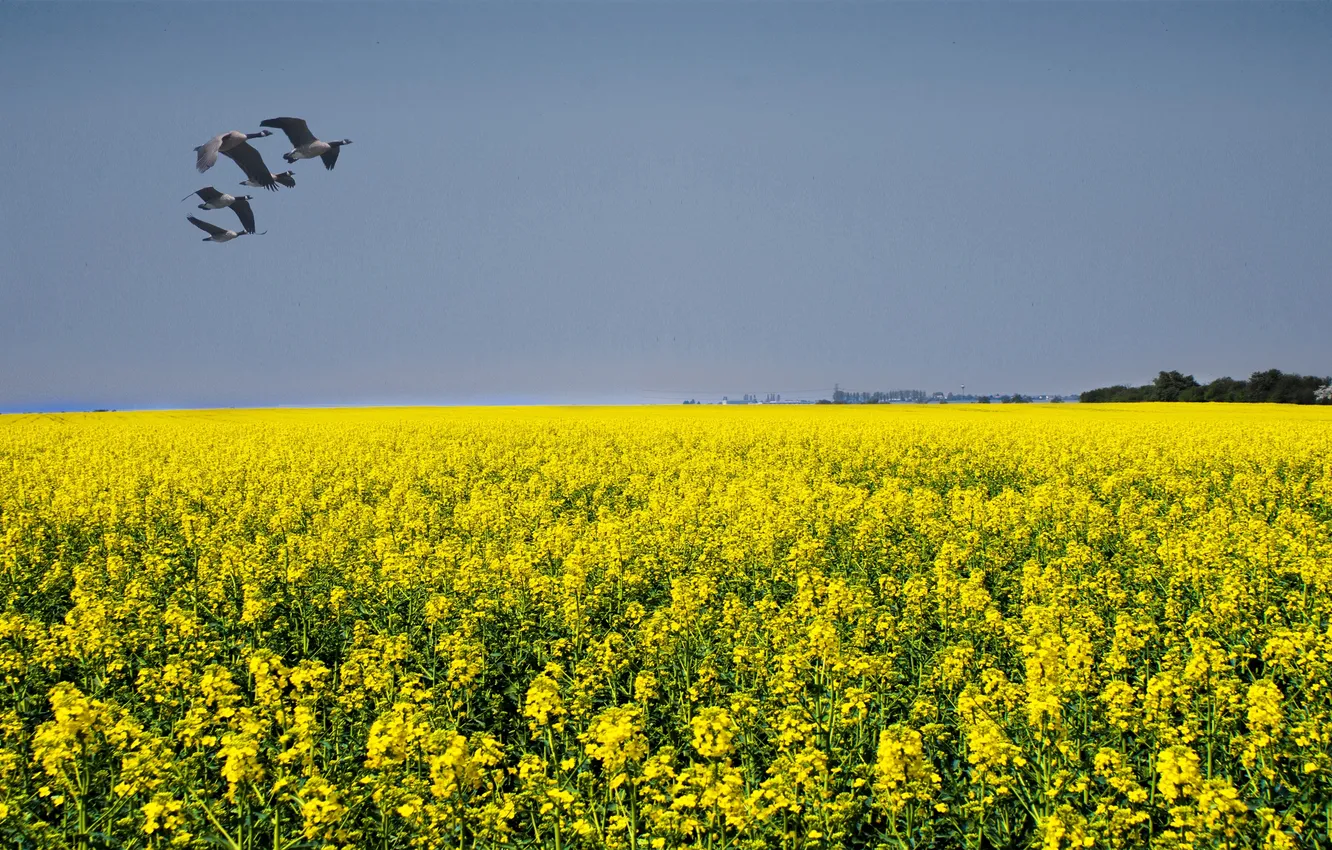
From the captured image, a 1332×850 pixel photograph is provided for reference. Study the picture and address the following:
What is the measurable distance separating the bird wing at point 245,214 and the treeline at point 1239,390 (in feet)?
272

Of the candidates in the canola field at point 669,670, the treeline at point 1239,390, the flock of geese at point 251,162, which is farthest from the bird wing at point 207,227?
the treeline at point 1239,390

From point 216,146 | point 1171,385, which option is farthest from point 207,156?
point 1171,385

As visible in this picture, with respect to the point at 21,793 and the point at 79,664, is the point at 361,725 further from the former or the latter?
the point at 79,664

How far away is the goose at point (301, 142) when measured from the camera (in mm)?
13232

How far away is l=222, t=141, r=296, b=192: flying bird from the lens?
12703 mm

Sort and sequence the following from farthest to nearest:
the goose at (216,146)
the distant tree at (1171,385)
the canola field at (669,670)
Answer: the distant tree at (1171,385) < the goose at (216,146) < the canola field at (669,670)

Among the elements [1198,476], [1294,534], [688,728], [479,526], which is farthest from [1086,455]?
[688,728]

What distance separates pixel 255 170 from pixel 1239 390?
8980cm

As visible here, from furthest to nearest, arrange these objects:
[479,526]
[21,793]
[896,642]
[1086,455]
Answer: [1086,455], [479,526], [896,642], [21,793]

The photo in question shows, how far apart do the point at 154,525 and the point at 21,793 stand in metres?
11.2

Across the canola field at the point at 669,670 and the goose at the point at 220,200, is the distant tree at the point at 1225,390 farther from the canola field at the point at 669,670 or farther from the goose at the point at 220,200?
the goose at the point at 220,200

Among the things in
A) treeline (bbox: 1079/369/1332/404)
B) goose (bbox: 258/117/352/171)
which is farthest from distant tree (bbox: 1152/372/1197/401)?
goose (bbox: 258/117/352/171)

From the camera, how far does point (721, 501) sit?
563 inches

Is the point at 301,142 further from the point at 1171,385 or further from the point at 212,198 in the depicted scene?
the point at 1171,385
